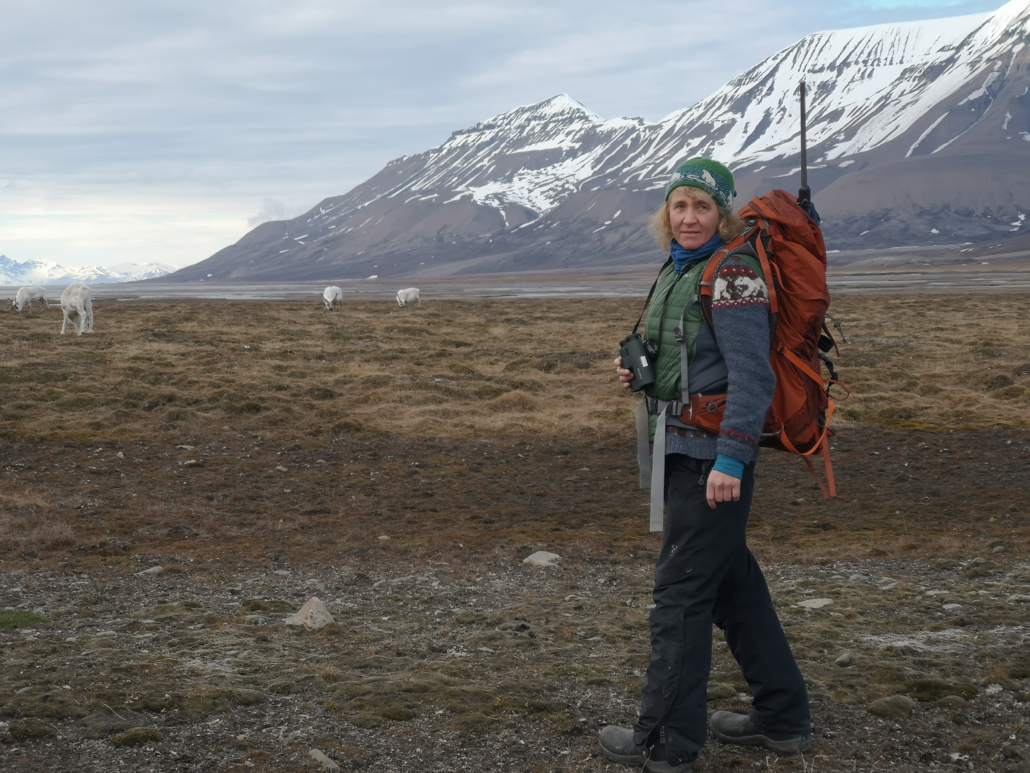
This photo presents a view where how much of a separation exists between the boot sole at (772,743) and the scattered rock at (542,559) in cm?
312

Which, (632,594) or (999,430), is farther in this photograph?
(999,430)

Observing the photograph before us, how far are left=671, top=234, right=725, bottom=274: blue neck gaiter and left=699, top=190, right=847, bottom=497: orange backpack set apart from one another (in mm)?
73

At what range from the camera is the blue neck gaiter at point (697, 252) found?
3.56 metres

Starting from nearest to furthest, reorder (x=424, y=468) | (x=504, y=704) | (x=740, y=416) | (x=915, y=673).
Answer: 1. (x=740, y=416)
2. (x=504, y=704)
3. (x=915, y=673)
4. (x=424, y=468)

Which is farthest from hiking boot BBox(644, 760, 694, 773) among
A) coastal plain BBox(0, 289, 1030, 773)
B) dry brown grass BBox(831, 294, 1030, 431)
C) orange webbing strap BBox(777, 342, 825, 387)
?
dry brown grass BBox(831, 294, 1030, 431)

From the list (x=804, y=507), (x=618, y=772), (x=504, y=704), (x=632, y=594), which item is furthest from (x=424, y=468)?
(x=618, y=772)

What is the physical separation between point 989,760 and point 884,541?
13.1 feet

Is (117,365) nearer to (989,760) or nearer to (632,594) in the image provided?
(632,594)

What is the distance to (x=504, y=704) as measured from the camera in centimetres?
421

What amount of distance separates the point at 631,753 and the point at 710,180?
2.27m

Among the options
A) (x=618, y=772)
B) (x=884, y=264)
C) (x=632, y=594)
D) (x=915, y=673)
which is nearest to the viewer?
(x=618, y=772)

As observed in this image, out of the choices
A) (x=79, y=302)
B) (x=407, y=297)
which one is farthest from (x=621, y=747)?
(x=407, y=297)

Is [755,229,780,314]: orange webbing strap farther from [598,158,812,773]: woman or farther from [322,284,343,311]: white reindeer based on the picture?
[322,284,343,311]: white reindeer

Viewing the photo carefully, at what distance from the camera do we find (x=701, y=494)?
138 inches
